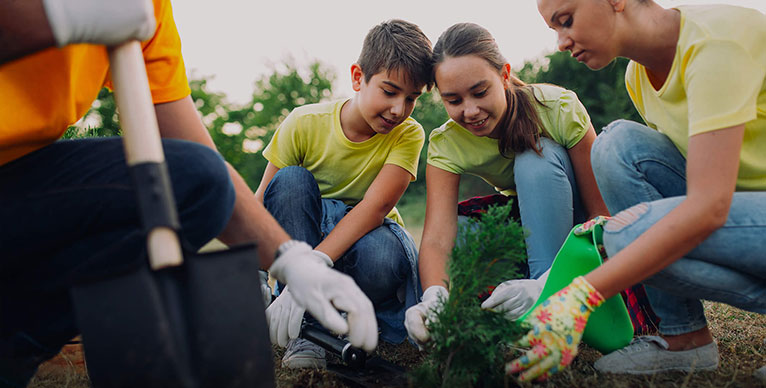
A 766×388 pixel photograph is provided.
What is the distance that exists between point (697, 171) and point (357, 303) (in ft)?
3.26

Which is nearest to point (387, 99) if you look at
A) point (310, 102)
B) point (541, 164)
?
point (541, 164)

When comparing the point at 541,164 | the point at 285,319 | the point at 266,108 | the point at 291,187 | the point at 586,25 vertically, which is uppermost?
the point at 586,25

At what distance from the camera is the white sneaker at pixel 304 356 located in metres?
2.05

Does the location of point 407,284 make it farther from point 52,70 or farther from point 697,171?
point 52,70

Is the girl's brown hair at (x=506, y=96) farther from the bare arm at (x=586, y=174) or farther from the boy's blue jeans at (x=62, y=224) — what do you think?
the boy's blue jeans at (x=62, y=224)

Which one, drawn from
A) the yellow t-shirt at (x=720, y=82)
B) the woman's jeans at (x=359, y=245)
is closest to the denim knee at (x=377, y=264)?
the woman's jeans at (x=359, y=245)

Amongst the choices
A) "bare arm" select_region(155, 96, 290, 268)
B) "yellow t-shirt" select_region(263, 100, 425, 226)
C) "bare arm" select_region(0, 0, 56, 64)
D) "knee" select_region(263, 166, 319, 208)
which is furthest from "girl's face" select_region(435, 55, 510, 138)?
"bare arm" select_region(0, 0, 56, 64)

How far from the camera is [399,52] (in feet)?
8.30

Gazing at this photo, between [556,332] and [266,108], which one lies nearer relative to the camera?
[556,332]

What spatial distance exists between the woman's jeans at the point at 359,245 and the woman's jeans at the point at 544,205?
55cm

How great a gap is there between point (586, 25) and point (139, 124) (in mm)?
1416

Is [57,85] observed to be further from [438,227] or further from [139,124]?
[438,227]

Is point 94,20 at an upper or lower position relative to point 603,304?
upper

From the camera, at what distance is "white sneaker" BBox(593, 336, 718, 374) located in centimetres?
179
